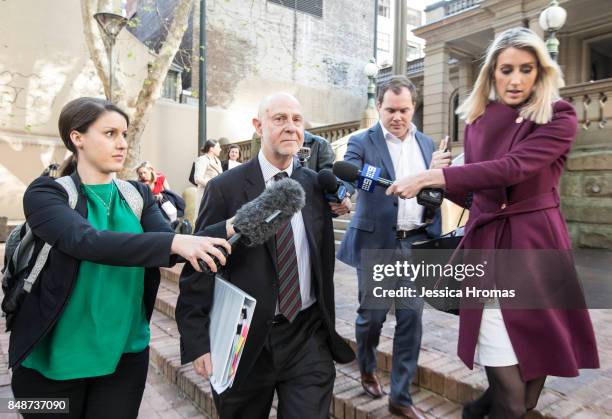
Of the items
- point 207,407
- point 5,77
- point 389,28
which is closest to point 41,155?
point 5,77

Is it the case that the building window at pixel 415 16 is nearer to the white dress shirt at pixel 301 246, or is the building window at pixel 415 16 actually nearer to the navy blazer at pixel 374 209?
the navy blazer at pixel 374 209

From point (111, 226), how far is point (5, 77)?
13038 millimetres

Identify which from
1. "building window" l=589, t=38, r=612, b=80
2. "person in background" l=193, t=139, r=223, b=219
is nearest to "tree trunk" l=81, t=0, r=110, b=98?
"person in background" l=193, t=139, r=223, b=219

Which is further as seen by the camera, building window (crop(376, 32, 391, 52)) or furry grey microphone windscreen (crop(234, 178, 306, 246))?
building window (crop(376, 32, 391, 52))

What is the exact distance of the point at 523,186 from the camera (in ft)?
6.32

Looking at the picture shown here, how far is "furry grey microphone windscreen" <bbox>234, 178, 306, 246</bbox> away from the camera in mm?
1714

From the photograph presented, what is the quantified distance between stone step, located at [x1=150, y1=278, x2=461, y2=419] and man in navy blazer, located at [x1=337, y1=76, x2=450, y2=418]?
0.47 ft

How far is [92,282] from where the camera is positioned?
192cm

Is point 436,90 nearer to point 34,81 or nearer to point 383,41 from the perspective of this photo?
point 34,81

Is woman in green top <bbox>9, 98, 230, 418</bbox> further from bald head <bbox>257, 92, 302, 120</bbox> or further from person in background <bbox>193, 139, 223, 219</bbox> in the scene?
person in background <bbox>193, 139, 223, 219</bbox>

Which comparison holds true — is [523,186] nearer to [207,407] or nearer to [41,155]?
[207,407]

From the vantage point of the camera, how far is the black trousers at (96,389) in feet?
6.10

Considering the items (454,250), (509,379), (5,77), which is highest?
(5,77)

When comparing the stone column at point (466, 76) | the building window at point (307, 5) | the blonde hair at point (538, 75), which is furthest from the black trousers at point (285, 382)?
the building window at point (307, 5)
